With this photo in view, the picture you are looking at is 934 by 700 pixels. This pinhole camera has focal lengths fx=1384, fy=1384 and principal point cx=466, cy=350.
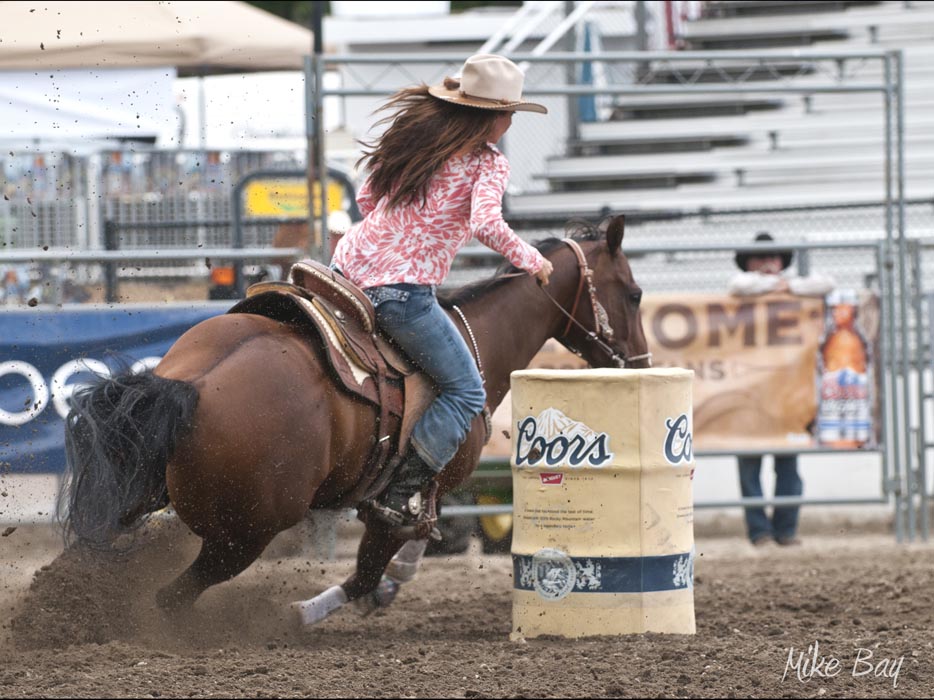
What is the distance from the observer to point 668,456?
18.0 feet

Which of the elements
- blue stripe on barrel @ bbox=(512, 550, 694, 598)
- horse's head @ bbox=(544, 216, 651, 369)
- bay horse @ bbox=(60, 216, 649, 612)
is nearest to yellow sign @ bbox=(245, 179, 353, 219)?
horse's head @ bbox=(544, 216, 651, 369)

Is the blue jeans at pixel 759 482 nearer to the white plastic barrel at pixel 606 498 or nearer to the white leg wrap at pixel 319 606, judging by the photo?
the white plastic barrel at pixel 606 498

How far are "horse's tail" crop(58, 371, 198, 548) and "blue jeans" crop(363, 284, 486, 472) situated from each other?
961 mm

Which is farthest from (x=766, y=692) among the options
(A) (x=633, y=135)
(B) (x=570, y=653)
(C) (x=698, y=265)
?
(A) (x=633, y=135)

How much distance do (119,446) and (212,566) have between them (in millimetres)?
718

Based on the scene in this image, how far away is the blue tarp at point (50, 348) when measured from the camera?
25.0ft

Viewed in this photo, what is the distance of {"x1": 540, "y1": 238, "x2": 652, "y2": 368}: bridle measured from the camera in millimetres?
6066

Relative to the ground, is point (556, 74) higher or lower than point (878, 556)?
higher

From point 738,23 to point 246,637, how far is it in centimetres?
1071

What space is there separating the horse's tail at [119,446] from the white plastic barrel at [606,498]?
156 cm

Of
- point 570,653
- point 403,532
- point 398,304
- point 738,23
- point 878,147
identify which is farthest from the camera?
point 738,23

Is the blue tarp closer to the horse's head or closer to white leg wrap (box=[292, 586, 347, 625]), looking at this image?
white leg wrap (box=[292, 586, 347, 625])

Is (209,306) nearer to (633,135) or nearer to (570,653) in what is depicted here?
(570,653)

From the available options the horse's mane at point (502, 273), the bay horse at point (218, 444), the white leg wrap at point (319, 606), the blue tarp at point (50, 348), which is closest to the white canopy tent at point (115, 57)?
the blue tarp at point (50, 348)
